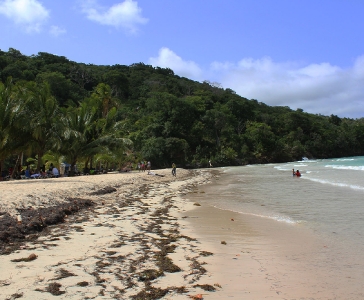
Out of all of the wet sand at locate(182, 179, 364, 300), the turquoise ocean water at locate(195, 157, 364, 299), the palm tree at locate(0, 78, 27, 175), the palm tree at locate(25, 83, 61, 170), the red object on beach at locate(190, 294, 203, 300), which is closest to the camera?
the red object on beach at locate(190, 294, 203, 300)

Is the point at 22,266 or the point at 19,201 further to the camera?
the point at 19,201

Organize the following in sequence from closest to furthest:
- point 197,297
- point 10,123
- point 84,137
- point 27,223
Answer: point 197,297 → point 27,223 → point 10,123 → point 84,137

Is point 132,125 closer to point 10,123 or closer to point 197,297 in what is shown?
point 10,123

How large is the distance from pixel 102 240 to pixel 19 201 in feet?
13.9

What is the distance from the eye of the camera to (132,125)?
2099 inches

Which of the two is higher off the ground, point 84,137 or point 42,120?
point 42,120

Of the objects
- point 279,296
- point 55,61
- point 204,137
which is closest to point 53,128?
point 279,296

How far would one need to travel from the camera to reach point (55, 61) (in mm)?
76062

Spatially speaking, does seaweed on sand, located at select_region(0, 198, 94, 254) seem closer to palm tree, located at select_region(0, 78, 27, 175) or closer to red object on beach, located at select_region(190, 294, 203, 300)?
red object on beach, located at select_region(190, 294, 203, 300)

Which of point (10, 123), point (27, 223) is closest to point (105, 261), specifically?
point (27, 223)

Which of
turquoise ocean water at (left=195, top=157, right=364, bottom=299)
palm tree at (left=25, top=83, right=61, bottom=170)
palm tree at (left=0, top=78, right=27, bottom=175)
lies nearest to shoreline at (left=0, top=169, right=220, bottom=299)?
turquoise ocean water at (left=195, top=157, right=364, bottom=299)

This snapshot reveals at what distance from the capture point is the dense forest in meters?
19.9

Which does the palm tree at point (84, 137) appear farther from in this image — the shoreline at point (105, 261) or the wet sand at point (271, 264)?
the wet sand at point (271, 264)

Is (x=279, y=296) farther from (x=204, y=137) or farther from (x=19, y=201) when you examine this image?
(x=204, y=137)
